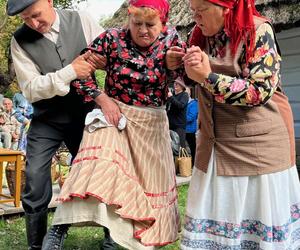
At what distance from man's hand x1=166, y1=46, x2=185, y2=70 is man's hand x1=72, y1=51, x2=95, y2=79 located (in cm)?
45

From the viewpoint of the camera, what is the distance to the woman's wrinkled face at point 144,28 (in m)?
2.61

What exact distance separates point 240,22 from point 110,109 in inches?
35.0

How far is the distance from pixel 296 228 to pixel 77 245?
72.1 inches

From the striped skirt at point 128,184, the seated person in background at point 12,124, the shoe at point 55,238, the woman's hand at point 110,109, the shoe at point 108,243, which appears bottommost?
the seated person in background at point 12,124

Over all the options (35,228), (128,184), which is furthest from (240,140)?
(35,228)

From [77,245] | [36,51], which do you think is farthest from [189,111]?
[36,51]

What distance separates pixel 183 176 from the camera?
26.5 feet

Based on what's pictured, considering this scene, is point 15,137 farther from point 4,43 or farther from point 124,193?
point 4,43

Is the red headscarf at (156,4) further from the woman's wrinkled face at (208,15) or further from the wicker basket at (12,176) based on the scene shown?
the wicker basket at (12,176)

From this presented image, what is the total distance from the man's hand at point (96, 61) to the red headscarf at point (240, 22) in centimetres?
79

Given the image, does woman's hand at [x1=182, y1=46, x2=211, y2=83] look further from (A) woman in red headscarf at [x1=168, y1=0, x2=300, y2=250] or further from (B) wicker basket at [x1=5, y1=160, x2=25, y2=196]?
(B) wicker basket at [x1=5, y1=160, x2=25, y2=196]

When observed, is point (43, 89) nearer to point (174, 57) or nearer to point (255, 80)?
point (174, 57)

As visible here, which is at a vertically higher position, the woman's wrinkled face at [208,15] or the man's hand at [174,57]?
the woman's wrinkled face at [208,15]

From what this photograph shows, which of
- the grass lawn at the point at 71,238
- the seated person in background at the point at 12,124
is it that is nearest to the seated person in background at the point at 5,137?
the seated person in background at the point at 12,124
